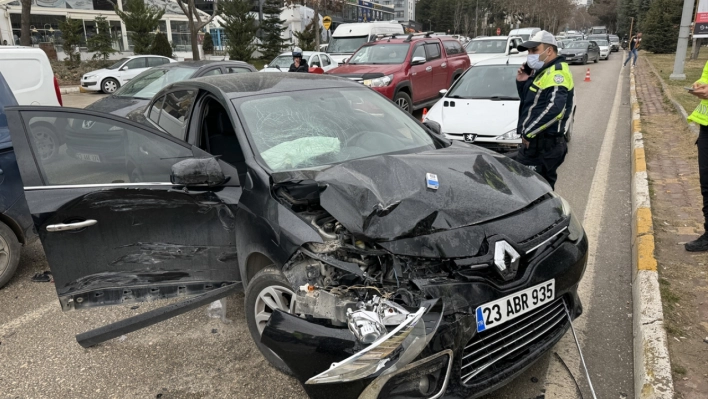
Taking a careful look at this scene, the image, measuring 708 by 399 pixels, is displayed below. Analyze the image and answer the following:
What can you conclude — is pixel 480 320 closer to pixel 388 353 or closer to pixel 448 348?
pixel 448 348

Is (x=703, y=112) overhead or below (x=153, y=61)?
below

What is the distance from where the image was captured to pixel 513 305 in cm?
228

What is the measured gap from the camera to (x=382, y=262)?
2369mm

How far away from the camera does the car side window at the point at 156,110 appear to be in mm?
4596

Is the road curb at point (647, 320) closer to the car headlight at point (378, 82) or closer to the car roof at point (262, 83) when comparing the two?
the car roof at point (262, 83)

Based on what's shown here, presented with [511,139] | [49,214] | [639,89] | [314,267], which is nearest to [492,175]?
[314,267]

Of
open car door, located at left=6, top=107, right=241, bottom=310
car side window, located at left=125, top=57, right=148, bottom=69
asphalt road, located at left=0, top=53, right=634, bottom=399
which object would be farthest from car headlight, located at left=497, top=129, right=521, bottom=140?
car side window, located at left=125, top=57, right=148, bottom=69

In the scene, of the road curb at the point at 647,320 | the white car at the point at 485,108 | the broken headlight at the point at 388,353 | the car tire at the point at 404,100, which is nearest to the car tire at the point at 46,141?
the broken headlight at the point at 388,353

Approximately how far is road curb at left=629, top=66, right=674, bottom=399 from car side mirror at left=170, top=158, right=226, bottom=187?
8.79ft

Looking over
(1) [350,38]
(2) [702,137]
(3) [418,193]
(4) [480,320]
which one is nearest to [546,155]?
(2) [702,137]

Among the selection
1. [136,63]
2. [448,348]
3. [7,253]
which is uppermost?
[136,63]

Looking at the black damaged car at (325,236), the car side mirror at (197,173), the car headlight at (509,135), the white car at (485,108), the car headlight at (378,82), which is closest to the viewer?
the black damaged car at (325,236)

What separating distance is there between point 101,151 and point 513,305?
2.70 m

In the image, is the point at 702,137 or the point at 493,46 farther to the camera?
the point at 493,46
